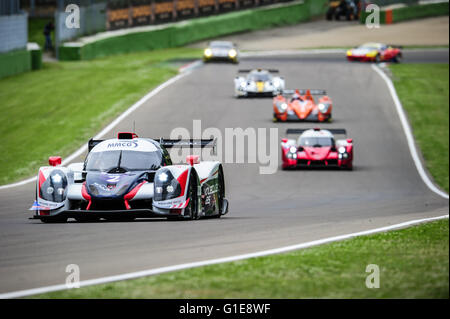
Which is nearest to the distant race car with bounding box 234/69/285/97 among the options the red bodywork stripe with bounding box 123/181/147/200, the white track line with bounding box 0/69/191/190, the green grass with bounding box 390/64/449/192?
the white track line with bounding box 0/69/191/190

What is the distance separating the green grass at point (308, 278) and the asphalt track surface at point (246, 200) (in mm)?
676

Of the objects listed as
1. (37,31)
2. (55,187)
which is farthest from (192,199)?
(37,31)

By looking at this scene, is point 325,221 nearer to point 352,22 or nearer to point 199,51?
point 199,51

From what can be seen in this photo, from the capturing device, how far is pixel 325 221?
16.2 m

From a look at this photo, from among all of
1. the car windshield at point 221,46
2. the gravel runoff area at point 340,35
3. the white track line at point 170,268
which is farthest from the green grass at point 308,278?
the gravel runoff area at point 340,35

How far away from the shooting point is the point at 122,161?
14.9 m

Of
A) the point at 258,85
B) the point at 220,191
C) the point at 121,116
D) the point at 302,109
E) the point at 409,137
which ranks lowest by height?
the point at 409,137

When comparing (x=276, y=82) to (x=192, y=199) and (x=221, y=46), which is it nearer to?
(x=221, y=46)

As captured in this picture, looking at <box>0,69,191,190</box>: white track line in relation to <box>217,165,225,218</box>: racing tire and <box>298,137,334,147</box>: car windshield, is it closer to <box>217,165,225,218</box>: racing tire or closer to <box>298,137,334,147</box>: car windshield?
<box>298,137,334,147</box>: car windshield

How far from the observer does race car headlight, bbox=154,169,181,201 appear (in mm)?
14102

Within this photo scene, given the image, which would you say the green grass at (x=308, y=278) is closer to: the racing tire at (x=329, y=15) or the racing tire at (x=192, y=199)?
the racing tire at (x=192, y=199)

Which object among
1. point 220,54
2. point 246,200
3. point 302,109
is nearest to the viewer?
point 246,200

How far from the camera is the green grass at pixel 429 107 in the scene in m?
30.8

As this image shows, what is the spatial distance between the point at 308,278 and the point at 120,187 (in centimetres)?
479
